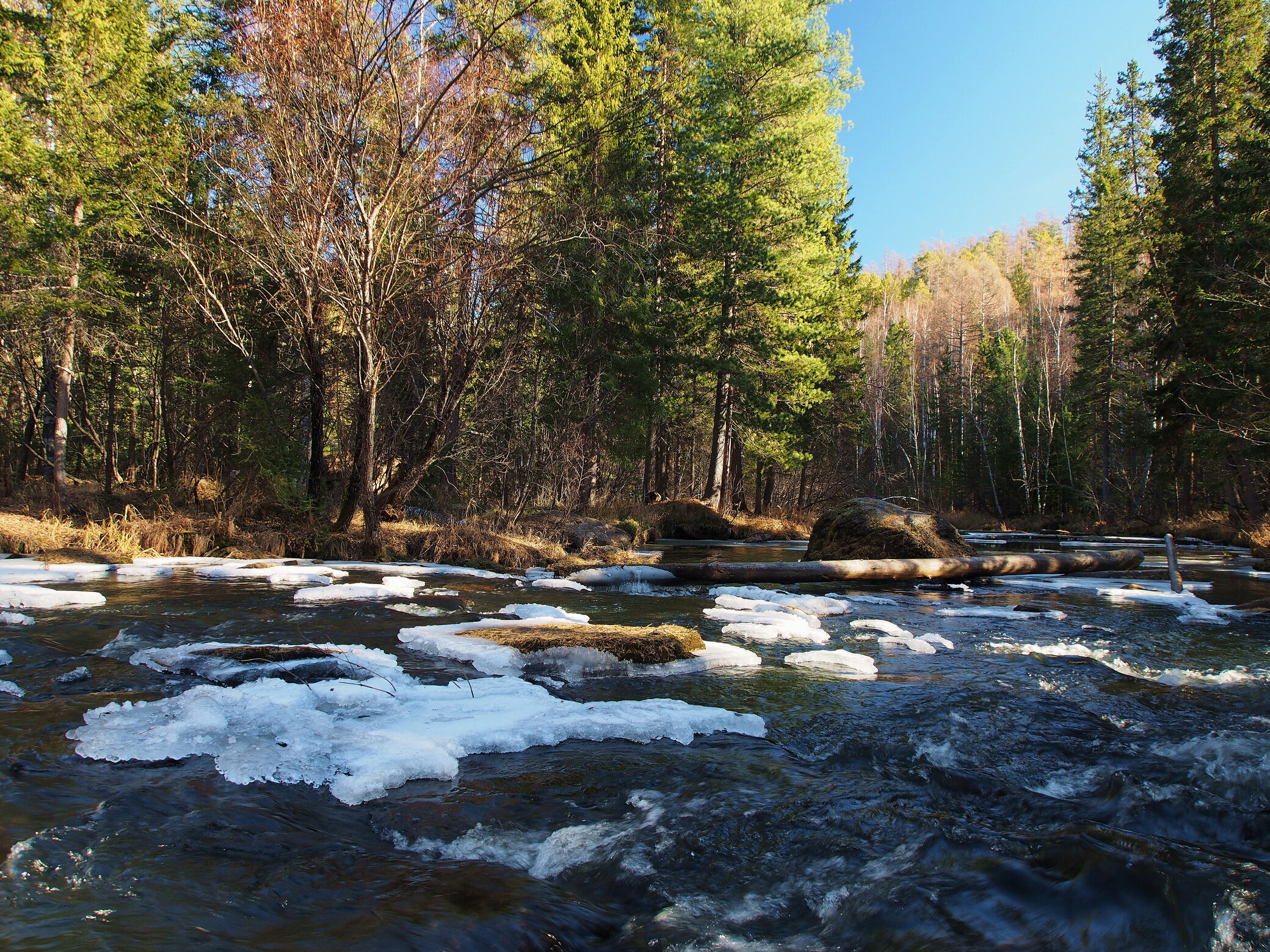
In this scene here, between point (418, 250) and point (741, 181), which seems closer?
point (418, 250)

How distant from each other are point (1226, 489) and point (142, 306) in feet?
99.7

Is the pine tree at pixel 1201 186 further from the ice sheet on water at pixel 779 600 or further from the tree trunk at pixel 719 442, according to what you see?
the ice sheet on water at pixel 779 600

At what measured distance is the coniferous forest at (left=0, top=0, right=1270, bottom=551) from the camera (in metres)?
10.1

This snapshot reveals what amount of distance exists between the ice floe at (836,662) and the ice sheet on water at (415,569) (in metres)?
5.58

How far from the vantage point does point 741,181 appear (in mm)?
19844

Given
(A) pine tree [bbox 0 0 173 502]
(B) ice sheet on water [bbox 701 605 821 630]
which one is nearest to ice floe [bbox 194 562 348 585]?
(B) ice sheet on water [bbox 701 605 821 630]

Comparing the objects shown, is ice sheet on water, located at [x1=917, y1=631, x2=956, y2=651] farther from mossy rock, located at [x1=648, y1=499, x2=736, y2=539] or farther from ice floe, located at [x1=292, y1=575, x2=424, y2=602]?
mossy rock, located at [x1=648, y1=499, x2=736, y2=539]

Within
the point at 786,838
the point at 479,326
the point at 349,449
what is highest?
the point at 479,326

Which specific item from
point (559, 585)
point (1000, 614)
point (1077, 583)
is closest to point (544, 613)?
point (559, 585)

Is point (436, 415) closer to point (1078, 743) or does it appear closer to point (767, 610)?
point (767, 610)

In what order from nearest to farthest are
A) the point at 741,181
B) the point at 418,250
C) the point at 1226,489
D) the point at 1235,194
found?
the point at 418,250 → the point at 1235,194 → the point at 741,181 → the point at 1226,489

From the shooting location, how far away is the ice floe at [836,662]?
16.7 feet

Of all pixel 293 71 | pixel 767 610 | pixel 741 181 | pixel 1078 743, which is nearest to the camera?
pixel 1078 743

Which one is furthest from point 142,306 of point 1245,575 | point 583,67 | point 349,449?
point 1245,575
